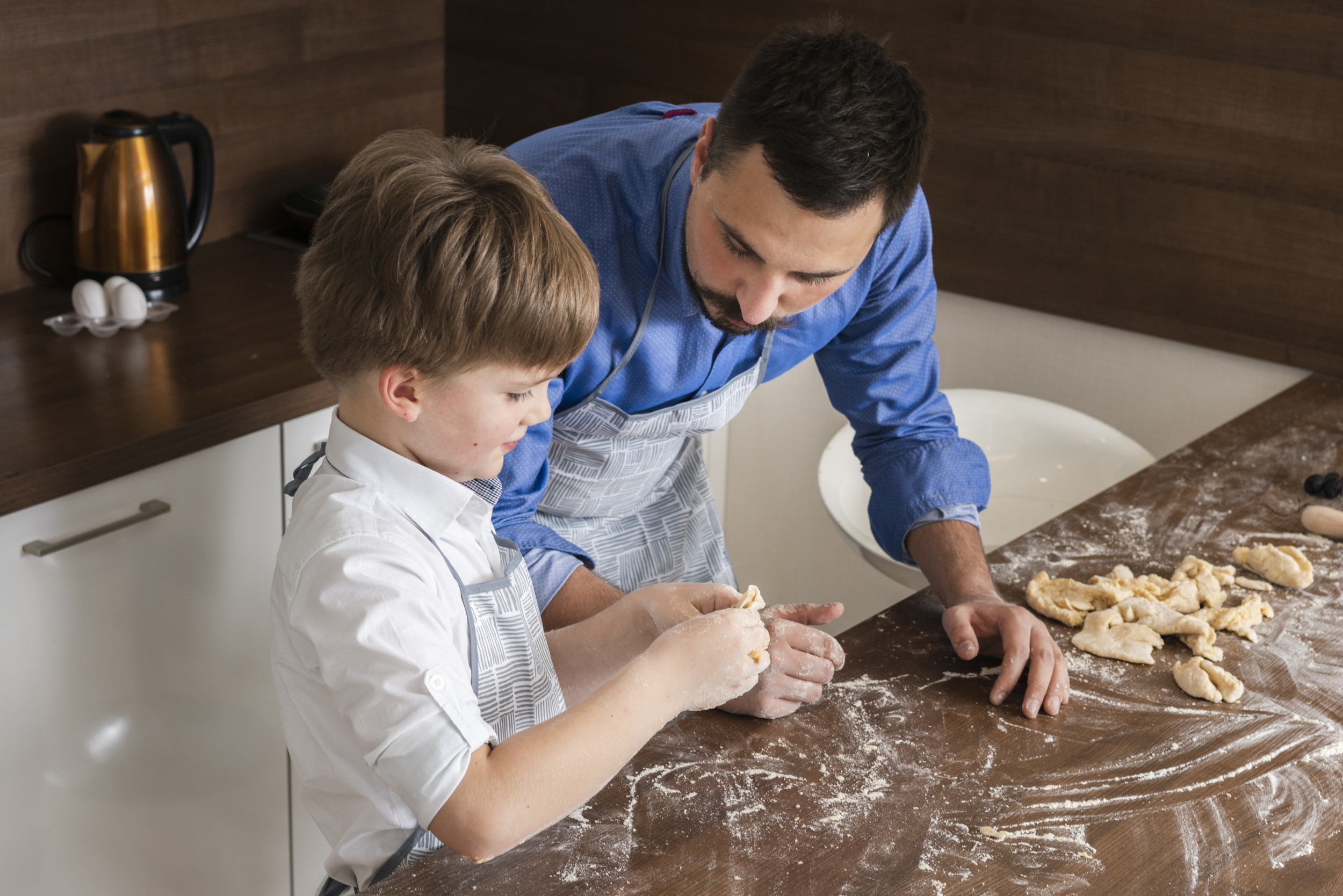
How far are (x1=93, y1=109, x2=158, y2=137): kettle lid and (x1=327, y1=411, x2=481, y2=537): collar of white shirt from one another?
39.0 inches

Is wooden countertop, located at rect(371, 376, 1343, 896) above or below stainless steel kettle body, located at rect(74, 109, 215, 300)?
below

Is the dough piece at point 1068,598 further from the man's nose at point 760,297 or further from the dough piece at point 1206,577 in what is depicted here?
the man's nose at point 760,297

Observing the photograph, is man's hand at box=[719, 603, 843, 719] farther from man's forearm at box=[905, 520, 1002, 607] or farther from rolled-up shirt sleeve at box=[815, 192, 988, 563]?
rolled-up shirt sleeve at box=[815, 192, 988, 563]

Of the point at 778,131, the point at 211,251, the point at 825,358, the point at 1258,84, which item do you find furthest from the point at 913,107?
the point at 211,251

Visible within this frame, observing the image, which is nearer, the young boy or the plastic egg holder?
the young boy

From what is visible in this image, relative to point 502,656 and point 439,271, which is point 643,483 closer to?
point 502,656

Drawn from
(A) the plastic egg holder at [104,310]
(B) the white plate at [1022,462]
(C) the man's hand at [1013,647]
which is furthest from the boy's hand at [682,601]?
(A) the plastic egg holder at [104,310]

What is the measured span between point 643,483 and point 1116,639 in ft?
1.88

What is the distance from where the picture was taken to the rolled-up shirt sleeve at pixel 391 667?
→ 784 mm

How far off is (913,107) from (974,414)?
0.98m

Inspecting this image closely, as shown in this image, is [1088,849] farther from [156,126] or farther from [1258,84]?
[156,126]

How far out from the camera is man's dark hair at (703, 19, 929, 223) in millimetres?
1012

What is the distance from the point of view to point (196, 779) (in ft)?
5.31

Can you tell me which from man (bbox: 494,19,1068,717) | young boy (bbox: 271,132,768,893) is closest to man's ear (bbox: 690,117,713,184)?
man (bbox: 494,19,1068,717)
